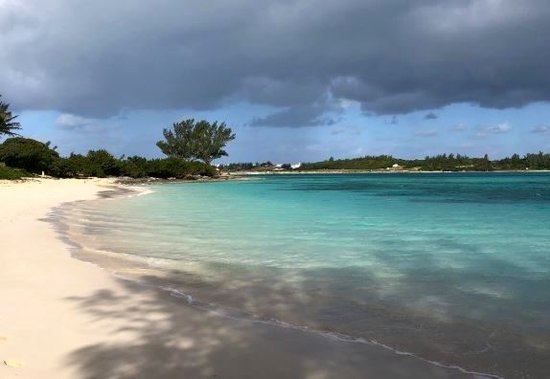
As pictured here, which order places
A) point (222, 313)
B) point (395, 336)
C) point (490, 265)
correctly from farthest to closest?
point (490, 265)
point (222, 313)
point (395, 336)

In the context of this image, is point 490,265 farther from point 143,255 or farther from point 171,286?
point 143,255

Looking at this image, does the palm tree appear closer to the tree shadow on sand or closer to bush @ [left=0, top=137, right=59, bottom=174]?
bush @ [left=0, top=137, right=59, bottom=174]

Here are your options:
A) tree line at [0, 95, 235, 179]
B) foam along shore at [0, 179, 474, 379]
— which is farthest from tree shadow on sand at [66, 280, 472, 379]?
tree line at [0, 95, 235, 179]

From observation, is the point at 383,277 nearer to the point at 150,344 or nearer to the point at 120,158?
the point at 150,344

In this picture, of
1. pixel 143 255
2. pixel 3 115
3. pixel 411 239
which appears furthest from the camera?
pixel 3 115

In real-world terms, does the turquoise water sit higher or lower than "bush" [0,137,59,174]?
lower

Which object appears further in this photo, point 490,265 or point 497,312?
point 490,265

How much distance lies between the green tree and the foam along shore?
407ft

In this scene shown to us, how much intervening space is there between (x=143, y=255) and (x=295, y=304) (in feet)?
18.2

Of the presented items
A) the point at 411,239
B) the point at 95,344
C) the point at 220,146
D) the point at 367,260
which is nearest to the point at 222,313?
the point at 95,344

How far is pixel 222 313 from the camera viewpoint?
21.9 feet

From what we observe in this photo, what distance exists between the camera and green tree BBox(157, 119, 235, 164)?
130 m

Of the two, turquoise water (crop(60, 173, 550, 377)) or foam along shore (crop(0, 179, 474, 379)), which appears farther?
turquoise water (crop(60, 173, 550, 377))

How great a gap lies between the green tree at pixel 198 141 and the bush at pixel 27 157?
5907 cm
